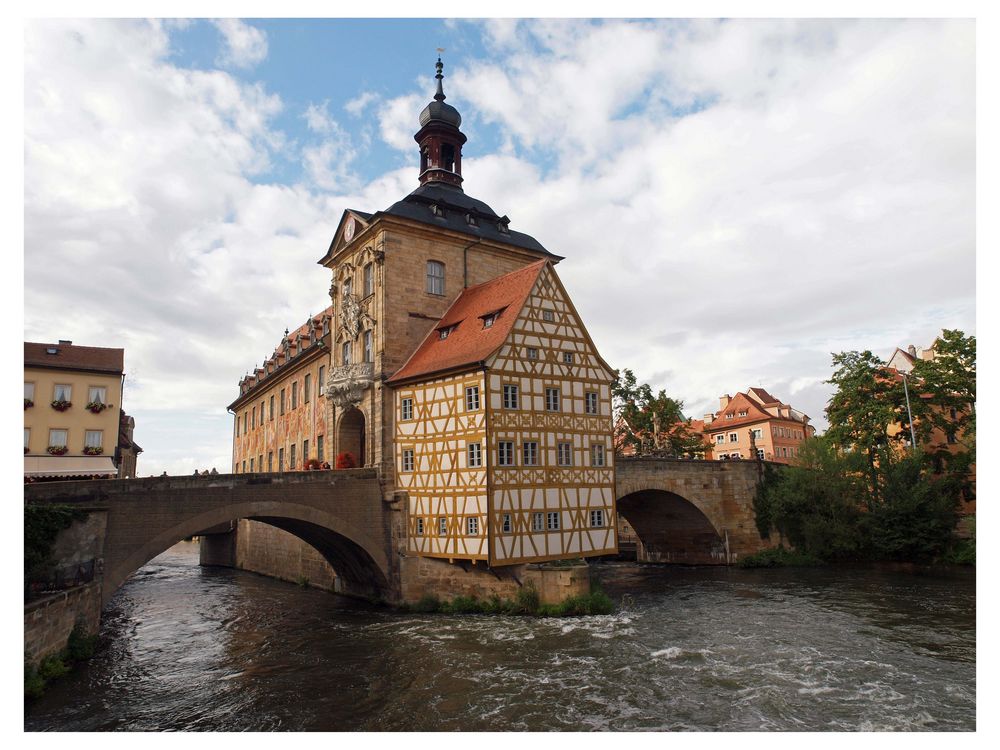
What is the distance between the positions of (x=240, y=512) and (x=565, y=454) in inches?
385

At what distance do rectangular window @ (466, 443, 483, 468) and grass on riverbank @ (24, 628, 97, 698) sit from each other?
1023 centimetres

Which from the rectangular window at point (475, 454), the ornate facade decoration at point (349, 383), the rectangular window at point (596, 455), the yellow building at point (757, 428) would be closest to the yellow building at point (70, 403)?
the ornate facade decoration at point (349, 383)

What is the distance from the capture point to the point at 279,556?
Result: 1265 inches

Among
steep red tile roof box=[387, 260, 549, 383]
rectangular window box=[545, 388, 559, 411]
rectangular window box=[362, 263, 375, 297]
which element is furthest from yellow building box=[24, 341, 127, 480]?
rectangular window box=[545, 388, 559, 411]

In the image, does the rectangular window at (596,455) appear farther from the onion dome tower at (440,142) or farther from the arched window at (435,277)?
the onion dome tower at (440,142)

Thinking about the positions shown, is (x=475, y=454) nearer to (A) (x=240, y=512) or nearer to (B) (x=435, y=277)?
(A) (x=240, y=512)

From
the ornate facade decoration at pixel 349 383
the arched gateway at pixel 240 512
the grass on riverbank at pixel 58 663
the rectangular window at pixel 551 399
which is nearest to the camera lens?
the grass on riverbank at pixel 58 663

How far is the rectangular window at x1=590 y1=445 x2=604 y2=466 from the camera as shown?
2248 centimetres

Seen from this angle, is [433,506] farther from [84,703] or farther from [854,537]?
[854,537]

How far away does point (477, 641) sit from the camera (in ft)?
56.1

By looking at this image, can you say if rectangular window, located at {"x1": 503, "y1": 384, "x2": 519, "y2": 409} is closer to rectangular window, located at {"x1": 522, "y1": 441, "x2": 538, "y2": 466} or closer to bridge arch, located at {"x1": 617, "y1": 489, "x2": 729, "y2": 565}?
rectangular window, located at {"x1": 522, "y1": 441, "x2": 538, "y2": 466}

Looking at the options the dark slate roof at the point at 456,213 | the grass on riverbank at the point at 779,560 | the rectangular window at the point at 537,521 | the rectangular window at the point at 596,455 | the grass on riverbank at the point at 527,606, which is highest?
the dark slate roof at the point at 456,213

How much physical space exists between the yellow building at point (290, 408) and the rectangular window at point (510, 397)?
9381 mm

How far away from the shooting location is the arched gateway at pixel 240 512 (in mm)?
16969
